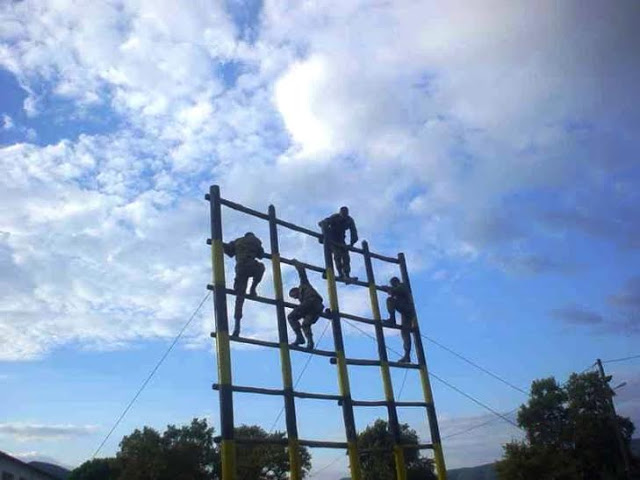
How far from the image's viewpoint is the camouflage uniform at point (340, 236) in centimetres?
1227

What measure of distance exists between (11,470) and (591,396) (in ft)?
146

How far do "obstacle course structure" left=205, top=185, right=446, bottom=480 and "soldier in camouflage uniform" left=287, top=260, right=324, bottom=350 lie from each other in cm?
17

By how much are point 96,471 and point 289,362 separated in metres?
42.6

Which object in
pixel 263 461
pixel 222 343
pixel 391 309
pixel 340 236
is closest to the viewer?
pixel 222 343

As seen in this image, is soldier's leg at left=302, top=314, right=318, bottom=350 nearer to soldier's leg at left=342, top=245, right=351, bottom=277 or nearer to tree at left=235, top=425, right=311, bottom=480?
soldier's leg at left=342, top=245, right=351, bottom=277

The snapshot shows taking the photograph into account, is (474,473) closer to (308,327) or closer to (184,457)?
(184,457)

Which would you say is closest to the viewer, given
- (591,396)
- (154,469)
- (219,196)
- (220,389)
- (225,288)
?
(220,389)

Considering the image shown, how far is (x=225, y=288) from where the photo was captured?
31.1 ft

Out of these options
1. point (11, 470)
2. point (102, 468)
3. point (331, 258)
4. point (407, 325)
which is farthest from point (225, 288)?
point (102, 468)

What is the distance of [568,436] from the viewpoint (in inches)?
1788

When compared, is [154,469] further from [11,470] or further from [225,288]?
[225,288]

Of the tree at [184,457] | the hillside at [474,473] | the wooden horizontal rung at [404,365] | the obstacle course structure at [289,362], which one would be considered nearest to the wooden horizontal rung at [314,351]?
the obstacle course structure at [289,362]

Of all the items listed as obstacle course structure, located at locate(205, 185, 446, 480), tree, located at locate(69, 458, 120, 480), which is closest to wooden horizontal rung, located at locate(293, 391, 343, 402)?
obstacle course structure, located at locate(205, 185, 446, 480)

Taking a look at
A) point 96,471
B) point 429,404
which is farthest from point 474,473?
point 429,404
